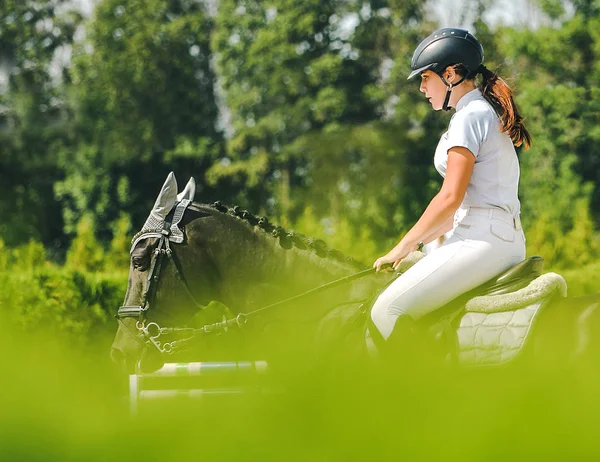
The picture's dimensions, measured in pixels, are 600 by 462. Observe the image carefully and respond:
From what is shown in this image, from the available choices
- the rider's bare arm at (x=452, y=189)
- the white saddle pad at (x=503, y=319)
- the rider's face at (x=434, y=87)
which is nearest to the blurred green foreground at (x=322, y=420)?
the white saddle pad at (x=503, y=319)

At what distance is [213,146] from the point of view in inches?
1500

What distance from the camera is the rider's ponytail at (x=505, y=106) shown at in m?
3.48

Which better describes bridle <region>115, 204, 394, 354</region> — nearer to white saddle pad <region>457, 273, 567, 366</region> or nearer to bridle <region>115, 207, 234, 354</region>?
bridle <region>115, 207, 234, 354</region>

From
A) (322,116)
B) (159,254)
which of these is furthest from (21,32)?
(159,254)

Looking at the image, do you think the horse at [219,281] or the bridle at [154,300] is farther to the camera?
the bridle at [154,300]

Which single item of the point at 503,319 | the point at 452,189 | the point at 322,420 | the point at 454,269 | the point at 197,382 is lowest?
the point at 322,420

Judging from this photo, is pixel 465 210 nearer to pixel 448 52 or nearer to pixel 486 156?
pixel 486 156

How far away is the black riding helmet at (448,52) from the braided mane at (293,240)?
96 centimetres

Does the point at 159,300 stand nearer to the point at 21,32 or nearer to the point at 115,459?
the point at 115,459

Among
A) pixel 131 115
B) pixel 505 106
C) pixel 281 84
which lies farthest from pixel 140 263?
pixel 131 115

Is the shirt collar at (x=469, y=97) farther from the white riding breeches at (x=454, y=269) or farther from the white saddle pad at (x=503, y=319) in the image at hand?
the white saddle pad at (x=503, y=319)

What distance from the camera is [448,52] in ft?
11.8

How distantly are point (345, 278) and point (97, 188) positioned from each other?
1370 inches

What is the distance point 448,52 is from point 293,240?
1187mm
